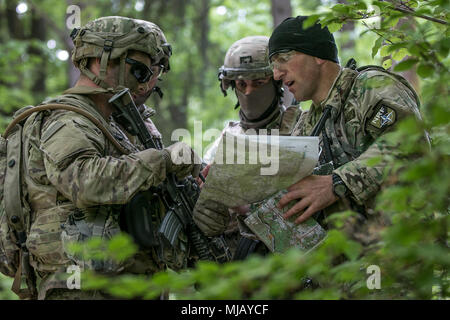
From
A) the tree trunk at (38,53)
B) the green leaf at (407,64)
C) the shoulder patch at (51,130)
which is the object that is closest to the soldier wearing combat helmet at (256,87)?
the shoulder patch at (51,130)

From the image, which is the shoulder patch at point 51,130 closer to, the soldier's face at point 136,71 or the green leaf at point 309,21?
the soldier's face at point 136,71

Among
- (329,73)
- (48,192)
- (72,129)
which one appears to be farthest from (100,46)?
(329,73)

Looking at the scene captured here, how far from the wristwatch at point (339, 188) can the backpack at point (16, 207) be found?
1.51 metres

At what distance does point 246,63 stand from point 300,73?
129 cm

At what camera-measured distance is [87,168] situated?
11.2 feet

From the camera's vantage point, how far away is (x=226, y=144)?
10.5ft

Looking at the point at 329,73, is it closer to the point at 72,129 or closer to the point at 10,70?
the point at 72,129

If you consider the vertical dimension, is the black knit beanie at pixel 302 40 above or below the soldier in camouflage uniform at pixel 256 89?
above

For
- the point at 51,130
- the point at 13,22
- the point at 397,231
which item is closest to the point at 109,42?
the point at 51,130

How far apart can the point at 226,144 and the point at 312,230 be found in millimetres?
827

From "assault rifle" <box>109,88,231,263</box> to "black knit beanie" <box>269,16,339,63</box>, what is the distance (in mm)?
1167

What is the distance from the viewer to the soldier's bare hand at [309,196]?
3.41m

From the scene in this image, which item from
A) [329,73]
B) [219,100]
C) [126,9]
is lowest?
[219,100]

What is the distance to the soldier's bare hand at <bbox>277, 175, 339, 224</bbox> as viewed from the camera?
3.41 m
